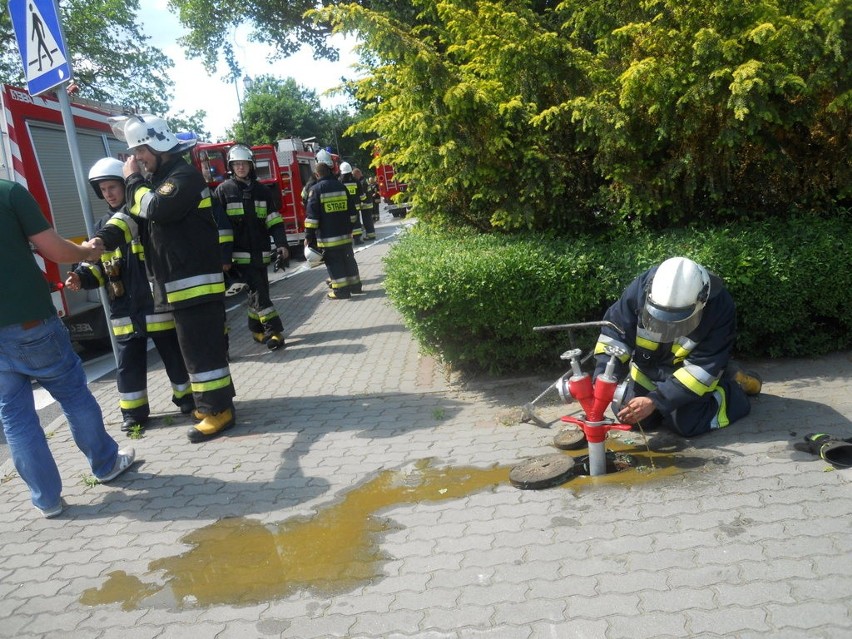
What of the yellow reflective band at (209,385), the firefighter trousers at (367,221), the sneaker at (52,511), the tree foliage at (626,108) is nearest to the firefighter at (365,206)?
the firefighter trousers at (367,221)

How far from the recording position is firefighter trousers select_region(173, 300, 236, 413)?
4.95 meters

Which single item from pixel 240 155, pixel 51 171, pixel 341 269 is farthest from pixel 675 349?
pixel 51 171

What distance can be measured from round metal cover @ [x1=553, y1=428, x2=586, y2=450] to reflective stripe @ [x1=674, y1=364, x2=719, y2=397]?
701mm

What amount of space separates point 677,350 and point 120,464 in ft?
11.6

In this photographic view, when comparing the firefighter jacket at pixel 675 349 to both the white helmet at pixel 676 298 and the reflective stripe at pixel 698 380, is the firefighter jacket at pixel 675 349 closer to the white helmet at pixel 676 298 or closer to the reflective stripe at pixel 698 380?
the reflective stripe at pixel 698 380

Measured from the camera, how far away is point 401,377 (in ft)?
19.8

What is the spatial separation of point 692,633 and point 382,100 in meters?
5.36

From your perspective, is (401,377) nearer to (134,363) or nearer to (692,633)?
(134,363)

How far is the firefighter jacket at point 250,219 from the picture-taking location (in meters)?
7.28

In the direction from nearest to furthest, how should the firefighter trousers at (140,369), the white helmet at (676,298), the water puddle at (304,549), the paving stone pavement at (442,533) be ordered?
the paving stone pavement at (442,533)
the water puddle at (304,549)
the white helmet at (676,298)
the firefighter trousers at (140,369)

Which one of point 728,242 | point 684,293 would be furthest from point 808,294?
point 684,293

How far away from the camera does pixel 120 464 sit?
4.51 meters

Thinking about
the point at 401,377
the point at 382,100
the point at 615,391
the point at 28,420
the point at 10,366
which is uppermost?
the point at 382,100

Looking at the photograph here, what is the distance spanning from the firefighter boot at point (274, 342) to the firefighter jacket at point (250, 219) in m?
0.78
